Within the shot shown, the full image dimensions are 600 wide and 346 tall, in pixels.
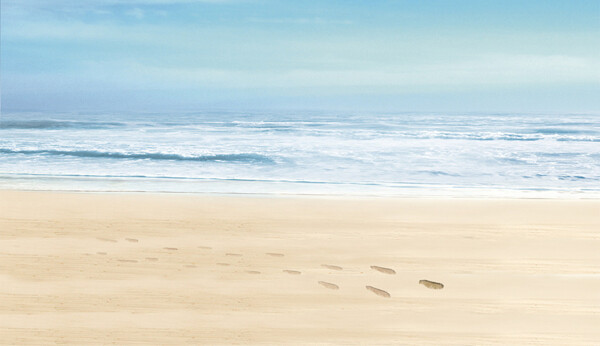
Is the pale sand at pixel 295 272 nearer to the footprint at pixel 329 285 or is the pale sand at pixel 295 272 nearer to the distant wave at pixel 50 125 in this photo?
the footprint at pixel 329 285

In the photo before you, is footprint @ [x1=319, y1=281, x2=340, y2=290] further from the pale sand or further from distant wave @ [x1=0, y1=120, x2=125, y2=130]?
distant wave @ [x1=0, y1=120, x2=125, y2=130]

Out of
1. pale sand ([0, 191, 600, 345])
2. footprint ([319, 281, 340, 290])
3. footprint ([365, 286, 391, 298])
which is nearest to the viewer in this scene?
pale sand ([0, 191, 600, 345])

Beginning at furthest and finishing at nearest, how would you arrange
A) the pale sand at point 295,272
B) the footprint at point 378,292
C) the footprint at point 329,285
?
the footprint at point 329,285, the footprint at point 378,292, the pale sand at point 295,272

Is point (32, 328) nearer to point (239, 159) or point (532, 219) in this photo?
point (532, 219)

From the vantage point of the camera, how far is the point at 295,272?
443cm

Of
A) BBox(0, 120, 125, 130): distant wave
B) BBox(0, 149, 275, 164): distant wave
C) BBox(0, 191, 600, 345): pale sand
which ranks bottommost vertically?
BBox(0, 120, 125, 130): distant wave

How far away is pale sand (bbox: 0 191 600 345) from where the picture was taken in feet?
11.0

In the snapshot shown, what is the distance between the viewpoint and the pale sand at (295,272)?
11.0ft

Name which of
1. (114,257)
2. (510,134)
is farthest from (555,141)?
(114,257)

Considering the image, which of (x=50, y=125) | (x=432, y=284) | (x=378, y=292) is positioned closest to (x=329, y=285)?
(x=378, y=292)

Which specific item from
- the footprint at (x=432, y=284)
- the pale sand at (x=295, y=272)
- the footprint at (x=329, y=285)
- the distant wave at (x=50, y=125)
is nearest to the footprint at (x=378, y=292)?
the pale sand at (x=295, y=272)

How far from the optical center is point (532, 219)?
627cm

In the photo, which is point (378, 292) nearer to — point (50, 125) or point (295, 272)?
point (295, 272)

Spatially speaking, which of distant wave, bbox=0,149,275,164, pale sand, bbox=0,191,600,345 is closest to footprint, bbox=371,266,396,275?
pale sand, bbox=0,191,600,345
